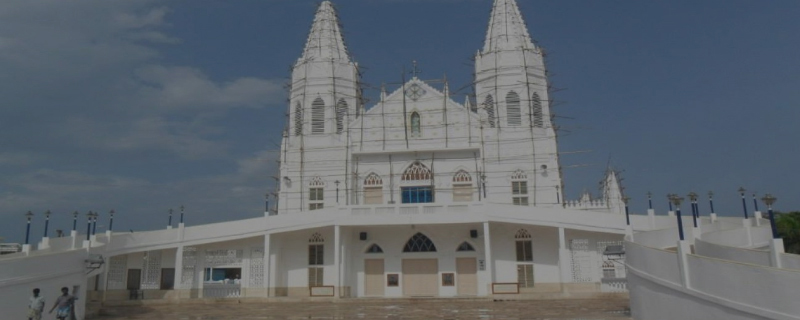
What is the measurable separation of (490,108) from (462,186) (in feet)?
15.5

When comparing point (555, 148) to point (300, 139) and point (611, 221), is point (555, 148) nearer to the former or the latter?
point (611, 221)

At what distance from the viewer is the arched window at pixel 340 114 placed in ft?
108

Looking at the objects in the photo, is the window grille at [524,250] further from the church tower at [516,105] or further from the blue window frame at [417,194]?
the blue window frame at [417,194]

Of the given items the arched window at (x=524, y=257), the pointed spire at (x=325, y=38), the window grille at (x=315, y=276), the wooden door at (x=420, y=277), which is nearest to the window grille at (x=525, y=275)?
the arched window at (x=524, y=257)

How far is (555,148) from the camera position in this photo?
30422 millimetres

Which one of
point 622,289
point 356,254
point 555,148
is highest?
point 555,148

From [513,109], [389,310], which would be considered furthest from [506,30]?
[389,310]

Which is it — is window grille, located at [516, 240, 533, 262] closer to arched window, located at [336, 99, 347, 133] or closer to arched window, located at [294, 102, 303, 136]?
arched window, located at [336, 99, 347, 133]

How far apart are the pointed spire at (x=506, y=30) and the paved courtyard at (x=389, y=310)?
1495cm

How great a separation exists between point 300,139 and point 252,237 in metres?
6.57

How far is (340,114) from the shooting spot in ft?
109

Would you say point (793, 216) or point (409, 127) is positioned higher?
point (409, 127)

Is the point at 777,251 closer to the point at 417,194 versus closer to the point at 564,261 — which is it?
the point at 564,261

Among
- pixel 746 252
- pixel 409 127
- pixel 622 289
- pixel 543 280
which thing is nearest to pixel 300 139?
pixel 409 127
